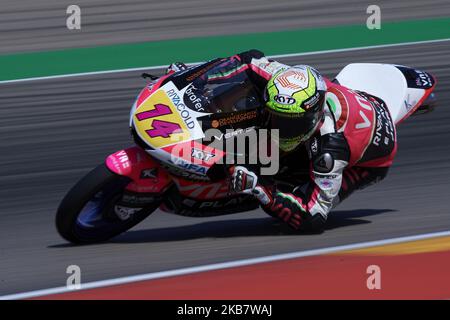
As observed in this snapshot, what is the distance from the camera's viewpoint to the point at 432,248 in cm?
677

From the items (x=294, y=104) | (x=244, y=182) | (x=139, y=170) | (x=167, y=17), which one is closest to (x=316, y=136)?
(x=294, y=104)

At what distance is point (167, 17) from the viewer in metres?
13.5

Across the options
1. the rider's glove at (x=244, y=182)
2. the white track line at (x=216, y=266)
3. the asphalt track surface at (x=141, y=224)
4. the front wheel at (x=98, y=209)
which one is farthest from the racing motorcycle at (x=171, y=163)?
the white track line at (x=216, y=266)

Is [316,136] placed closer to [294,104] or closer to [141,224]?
[294,104]

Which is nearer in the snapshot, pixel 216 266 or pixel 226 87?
pixel 216 266

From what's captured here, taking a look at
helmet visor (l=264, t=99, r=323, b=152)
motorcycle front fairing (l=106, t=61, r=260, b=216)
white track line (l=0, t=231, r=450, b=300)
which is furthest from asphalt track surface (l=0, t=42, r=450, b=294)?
helmet visor (l=264, t=99, r=323, b=152)

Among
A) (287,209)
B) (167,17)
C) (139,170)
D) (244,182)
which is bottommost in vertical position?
(287,209)

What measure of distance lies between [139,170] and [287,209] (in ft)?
3.52

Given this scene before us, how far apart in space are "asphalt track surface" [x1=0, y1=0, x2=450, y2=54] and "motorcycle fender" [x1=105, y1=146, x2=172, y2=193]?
6058 millimetres

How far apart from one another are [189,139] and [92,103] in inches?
160

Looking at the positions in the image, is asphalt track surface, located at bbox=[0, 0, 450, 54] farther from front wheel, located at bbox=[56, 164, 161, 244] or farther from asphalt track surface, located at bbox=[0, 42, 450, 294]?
front wheel, located at bbox=[56, 164, 161, 244]

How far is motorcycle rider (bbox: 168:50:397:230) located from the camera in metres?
6.54

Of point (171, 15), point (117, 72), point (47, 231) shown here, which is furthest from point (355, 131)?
point (171, 15)
